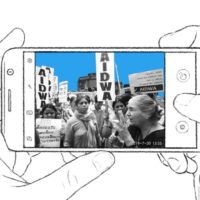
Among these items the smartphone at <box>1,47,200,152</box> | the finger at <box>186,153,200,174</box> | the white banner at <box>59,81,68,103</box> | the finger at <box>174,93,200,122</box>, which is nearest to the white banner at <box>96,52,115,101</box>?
the smartphone at <box>1,47,200,152</box>

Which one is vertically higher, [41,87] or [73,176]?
[41,87]

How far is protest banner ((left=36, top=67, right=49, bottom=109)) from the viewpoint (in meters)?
1.32

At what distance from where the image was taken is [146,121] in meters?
1.30

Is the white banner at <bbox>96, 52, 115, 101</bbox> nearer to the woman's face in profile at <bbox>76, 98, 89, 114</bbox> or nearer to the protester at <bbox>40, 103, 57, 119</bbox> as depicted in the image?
the woman's face in profile at <bbox>76, 98, 89, 114</bbox>

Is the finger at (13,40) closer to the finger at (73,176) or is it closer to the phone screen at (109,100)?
the phone screen at (109,100)

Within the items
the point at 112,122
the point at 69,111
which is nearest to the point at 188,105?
the point at 112,122

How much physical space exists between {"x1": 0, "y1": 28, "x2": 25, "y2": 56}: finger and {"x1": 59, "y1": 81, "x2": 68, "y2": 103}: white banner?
23 centimetres

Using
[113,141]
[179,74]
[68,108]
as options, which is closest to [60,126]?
[68,108]

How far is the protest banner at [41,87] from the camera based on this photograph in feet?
4.33

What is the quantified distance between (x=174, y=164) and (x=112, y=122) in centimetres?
28

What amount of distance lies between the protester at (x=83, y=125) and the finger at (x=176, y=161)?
0.25 metres

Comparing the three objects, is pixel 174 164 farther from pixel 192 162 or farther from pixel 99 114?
pixel 99 114

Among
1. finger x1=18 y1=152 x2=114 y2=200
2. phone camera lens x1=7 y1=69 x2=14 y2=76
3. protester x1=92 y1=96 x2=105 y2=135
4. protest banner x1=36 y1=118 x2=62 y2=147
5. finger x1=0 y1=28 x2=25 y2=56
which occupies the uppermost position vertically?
finger x1=0 y1=28 x2=25 y2=56

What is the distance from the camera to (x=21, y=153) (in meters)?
1.37
